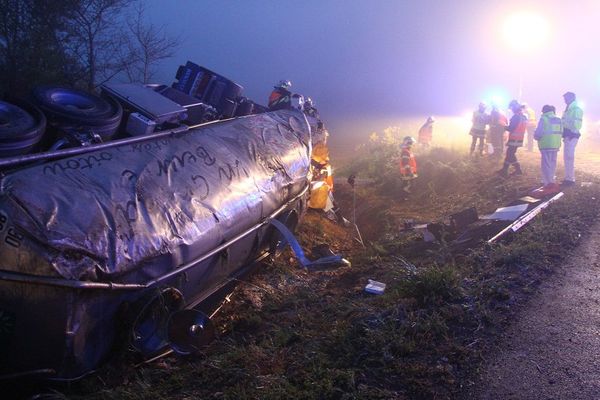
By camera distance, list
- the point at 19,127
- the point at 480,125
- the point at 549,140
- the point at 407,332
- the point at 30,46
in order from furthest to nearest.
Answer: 1. the point at 480,125
2. the point at 30,46
3. the point at 549,140
4. the point at 19,127
5. the point at 407,332

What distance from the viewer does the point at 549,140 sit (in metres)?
11.3

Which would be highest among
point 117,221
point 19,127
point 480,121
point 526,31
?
point 526,31

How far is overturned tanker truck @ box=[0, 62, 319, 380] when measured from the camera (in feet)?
11.2

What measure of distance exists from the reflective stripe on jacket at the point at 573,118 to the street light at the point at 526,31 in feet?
73.4

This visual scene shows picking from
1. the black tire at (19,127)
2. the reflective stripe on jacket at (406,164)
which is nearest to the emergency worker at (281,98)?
the reflective stripe on jacket at (406,164)

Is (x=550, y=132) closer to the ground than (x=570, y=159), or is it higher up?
higher up

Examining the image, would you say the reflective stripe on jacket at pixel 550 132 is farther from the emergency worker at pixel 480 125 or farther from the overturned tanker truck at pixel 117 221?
the overturned tanker truck at pixel 117 221

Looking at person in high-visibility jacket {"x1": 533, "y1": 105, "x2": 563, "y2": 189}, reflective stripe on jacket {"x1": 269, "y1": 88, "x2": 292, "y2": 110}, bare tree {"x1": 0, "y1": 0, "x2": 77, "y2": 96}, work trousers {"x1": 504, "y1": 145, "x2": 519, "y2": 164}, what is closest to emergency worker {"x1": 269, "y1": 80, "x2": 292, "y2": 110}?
reflective stripe on jacket {"x1": 269, "y1": 88, "x2": 292, "y2": 110}

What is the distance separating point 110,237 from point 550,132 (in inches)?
414

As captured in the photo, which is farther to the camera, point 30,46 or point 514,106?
point 514,106

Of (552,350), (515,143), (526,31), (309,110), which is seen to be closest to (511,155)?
(515,143)

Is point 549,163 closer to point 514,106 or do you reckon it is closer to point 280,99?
point 514,106

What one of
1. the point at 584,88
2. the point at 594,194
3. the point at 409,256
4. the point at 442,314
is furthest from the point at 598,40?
the point at 442,314

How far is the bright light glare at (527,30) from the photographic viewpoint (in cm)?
3297
